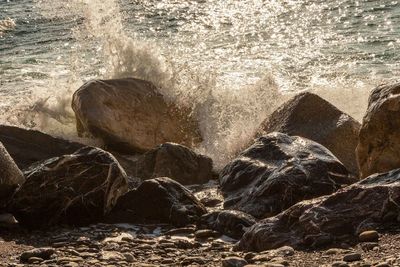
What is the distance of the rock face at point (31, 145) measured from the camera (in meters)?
10.0

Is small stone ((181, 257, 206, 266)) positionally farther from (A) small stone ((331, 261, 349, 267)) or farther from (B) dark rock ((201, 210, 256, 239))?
(A) small stone ((331, 261, 349, 267))

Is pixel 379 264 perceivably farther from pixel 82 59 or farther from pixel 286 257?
pixel 82 59

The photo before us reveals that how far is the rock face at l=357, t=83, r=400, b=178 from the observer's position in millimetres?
7926

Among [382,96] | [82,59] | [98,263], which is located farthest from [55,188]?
[82,59]

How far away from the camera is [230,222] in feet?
24.1

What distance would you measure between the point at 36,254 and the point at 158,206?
1.81 m

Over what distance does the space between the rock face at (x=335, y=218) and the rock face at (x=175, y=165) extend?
2.81m

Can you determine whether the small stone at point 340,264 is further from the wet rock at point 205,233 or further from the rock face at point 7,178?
the rock face at point 7,178

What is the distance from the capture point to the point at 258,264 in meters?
5.79

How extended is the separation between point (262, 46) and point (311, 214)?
12269 mm

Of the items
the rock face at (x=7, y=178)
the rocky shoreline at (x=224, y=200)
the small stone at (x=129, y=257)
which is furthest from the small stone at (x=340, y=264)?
the rock face at (x=7, y=178)

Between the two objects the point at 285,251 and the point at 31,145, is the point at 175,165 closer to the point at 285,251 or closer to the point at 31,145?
the point at 31,145

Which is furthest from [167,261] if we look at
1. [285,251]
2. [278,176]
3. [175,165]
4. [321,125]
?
[321,125]

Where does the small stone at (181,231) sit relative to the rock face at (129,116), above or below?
below
